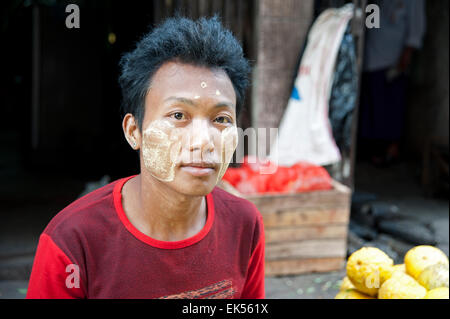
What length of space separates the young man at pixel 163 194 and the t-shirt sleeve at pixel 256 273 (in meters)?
0.16

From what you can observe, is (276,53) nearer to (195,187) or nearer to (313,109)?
(313,109)

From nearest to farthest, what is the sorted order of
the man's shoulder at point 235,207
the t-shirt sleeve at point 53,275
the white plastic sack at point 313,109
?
the t-shirt sleeve at point 53,275 < the man's shoulder at point 235,207 < the white plastic sack at point 313,109

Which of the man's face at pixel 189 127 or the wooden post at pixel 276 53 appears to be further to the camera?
the wooden post at pixel 276 53

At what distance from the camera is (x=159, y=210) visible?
1.50 meters

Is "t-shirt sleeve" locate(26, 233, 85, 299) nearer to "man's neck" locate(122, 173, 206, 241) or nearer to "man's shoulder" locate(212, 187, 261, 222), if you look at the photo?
"man's neck" locate(122, 173, 206, 241)

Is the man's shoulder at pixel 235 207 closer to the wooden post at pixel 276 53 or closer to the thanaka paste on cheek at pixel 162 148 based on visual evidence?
the thanaka paste on cheek at pixel 162 148

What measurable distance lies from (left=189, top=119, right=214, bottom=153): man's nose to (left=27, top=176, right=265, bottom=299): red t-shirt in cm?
31

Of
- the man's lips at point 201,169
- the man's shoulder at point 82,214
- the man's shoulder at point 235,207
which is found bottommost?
the man's shoulder at point 235,207

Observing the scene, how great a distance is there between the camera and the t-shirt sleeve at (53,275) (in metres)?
1.34

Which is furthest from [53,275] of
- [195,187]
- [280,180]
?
[280,180]

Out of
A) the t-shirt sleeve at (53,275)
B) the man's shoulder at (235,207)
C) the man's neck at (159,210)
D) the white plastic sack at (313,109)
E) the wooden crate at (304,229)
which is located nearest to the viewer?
the t-shirt sleeve at (53,275)

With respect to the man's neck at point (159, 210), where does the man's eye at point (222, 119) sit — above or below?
above

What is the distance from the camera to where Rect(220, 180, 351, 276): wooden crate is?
3467 millimetres

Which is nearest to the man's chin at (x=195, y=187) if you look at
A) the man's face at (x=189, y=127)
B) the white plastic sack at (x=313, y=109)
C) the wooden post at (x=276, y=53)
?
the man's face at (x=189, y=127)
